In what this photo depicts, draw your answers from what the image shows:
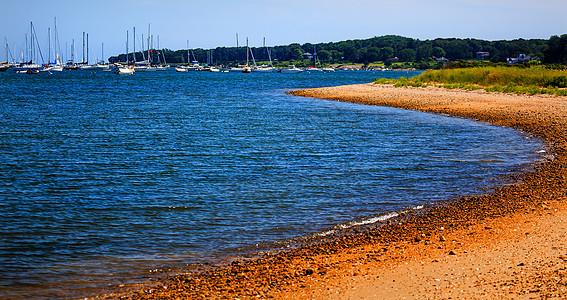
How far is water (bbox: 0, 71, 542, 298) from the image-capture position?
1120cm

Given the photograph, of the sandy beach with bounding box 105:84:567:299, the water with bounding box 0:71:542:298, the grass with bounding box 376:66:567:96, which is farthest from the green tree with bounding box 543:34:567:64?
the sandy beach with bounding box 105:84:567:299

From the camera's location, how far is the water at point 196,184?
11.2 m

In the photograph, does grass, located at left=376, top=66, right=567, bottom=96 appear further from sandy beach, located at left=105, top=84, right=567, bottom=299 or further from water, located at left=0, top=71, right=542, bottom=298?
sandy beach, located at left=105, top=84, right=567, bottom=299

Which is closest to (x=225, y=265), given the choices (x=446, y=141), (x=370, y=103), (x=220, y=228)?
(x=220, y=228)

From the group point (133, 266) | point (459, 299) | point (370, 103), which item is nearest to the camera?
point (459, 299)

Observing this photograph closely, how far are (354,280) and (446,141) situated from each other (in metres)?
19.2

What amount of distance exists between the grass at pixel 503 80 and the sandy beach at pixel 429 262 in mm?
36697

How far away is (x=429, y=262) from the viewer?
988 cm

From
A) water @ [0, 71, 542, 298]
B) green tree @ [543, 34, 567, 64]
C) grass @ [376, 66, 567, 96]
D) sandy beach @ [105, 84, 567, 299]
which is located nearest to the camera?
sandy beach @ [105, 84, 567, 299]

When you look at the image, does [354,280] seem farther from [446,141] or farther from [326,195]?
[446,141]

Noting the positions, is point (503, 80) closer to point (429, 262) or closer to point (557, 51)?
point (557, 51)

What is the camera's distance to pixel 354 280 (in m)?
9.20

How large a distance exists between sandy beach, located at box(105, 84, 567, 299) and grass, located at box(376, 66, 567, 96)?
36.7 m

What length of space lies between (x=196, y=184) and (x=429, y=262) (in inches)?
367
